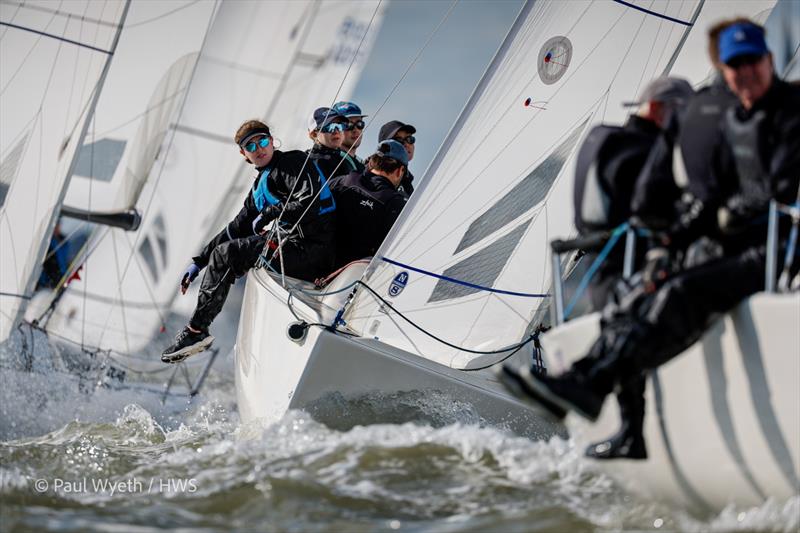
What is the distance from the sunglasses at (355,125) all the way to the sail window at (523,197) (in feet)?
3.81

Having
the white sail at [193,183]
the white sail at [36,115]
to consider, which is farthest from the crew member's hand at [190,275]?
the white sail at [193,183]

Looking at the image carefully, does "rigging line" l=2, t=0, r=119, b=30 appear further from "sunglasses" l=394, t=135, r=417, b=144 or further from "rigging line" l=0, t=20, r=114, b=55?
"sunglasses" l=394, t=135, r=417, b=144

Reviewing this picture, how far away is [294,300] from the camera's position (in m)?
5.71

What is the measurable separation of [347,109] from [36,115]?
7.90 feet

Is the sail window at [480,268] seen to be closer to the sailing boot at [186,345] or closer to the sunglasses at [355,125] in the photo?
the sunglasses at [355,125]

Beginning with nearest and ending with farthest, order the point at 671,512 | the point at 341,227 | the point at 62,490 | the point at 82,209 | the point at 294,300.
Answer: the point at 671,512 < the point at 62,490 < the point at 294,300 < the point at 341,227 < the point at 82,209

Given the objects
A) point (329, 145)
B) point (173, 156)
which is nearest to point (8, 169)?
point (329, 145)

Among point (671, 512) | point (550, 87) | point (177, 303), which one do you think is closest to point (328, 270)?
point (550, 87)

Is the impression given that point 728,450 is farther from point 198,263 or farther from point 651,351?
point 198,263

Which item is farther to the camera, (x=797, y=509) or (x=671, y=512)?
(x=671, y=512)

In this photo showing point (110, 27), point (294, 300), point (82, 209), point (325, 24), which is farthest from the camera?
point (325, 24)

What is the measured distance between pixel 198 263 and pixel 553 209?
195 cm

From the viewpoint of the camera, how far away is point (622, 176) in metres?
3.67

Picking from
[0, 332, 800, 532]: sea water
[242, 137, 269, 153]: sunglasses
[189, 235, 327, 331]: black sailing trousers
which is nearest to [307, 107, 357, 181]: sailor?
[242, 137, 269, 153]: sunglasses
